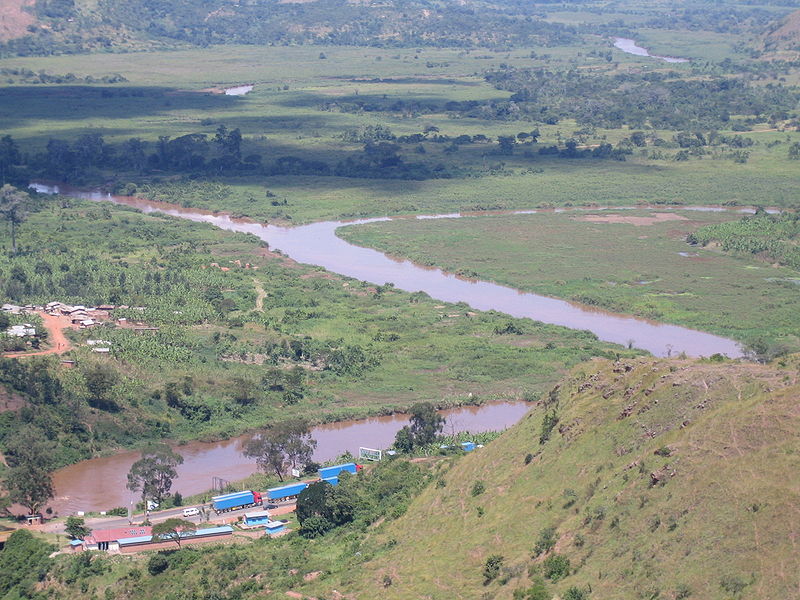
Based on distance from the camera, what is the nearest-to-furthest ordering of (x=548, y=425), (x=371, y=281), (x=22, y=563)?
(x=548, y=425) < (x=22, y=563) < (x=371, y=281)

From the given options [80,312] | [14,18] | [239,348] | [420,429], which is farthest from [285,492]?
[14,18]

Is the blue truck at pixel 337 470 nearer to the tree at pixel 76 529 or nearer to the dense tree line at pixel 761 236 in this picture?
the tree at pixel 76 529

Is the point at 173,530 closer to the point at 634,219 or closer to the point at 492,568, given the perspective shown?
the point at 492,568

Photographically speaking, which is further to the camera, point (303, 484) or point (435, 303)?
point (435, 303)

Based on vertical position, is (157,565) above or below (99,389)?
above

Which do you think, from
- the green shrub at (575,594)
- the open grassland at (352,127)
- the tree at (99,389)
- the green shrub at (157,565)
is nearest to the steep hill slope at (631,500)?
the green shrub at (575,594)

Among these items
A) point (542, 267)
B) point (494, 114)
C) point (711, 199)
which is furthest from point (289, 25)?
point (542, 267)
